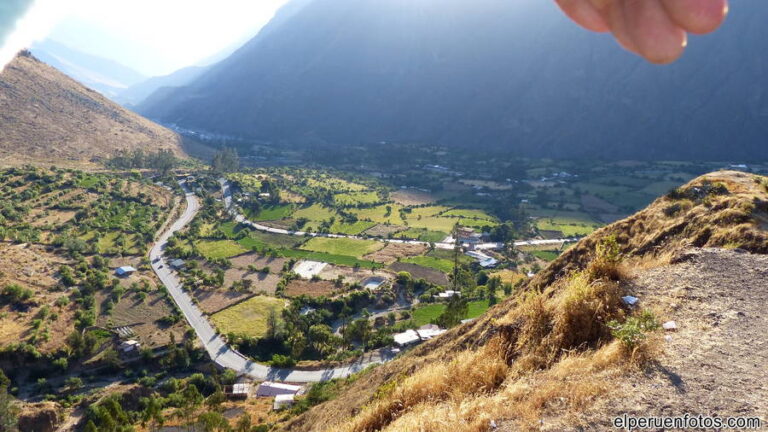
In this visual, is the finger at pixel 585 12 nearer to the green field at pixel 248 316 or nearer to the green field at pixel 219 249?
the green field at pixel 248 316

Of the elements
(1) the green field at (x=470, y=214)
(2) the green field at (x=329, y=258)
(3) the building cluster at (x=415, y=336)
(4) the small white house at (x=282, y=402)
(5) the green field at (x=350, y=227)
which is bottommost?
(4) the small white house at (x=282, y=402)

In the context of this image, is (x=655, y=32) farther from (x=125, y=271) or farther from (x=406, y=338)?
(x=125, y=271)

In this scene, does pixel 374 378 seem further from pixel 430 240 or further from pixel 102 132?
pixel 102 132

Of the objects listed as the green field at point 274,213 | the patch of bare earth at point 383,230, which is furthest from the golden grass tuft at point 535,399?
the green field at point 274,213

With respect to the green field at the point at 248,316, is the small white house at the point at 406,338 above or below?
above

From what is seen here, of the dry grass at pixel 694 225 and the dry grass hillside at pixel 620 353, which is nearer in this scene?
the dry grass hillside at pixel 620 353

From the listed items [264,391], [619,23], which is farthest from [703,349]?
[264,391]
